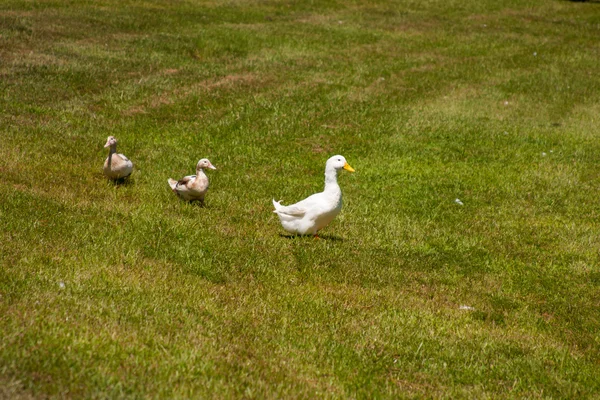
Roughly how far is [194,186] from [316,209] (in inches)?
96.5

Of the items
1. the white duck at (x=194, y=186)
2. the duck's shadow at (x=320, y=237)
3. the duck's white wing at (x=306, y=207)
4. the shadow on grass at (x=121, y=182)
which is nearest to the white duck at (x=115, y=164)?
the shadow on grass at (x=121, y=182)

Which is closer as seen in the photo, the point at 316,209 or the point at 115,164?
the point at 316,209

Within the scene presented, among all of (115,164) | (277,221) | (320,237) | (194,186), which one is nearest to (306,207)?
(320,237)

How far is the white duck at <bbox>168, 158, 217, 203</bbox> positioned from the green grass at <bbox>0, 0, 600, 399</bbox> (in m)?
0.24

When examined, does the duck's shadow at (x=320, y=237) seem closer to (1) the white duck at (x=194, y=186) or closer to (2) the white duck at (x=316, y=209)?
(2) the white duck at (x=316, y=209)

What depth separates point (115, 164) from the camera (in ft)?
45.9

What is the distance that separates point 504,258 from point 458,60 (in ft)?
63.2

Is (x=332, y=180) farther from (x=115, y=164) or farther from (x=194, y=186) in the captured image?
(x=115, y=164)

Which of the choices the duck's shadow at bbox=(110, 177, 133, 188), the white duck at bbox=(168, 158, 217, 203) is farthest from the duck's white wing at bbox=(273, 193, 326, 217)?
the duck's shadow at bbox=(110, 177, 133, 188)

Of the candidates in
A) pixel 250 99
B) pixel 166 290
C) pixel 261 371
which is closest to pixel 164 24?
pixel 250 99

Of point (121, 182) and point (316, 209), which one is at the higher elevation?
point (316, 209)

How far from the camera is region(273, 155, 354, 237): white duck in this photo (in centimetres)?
1197

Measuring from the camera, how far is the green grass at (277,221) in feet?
24.8

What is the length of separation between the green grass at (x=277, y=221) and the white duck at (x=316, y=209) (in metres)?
0.27
